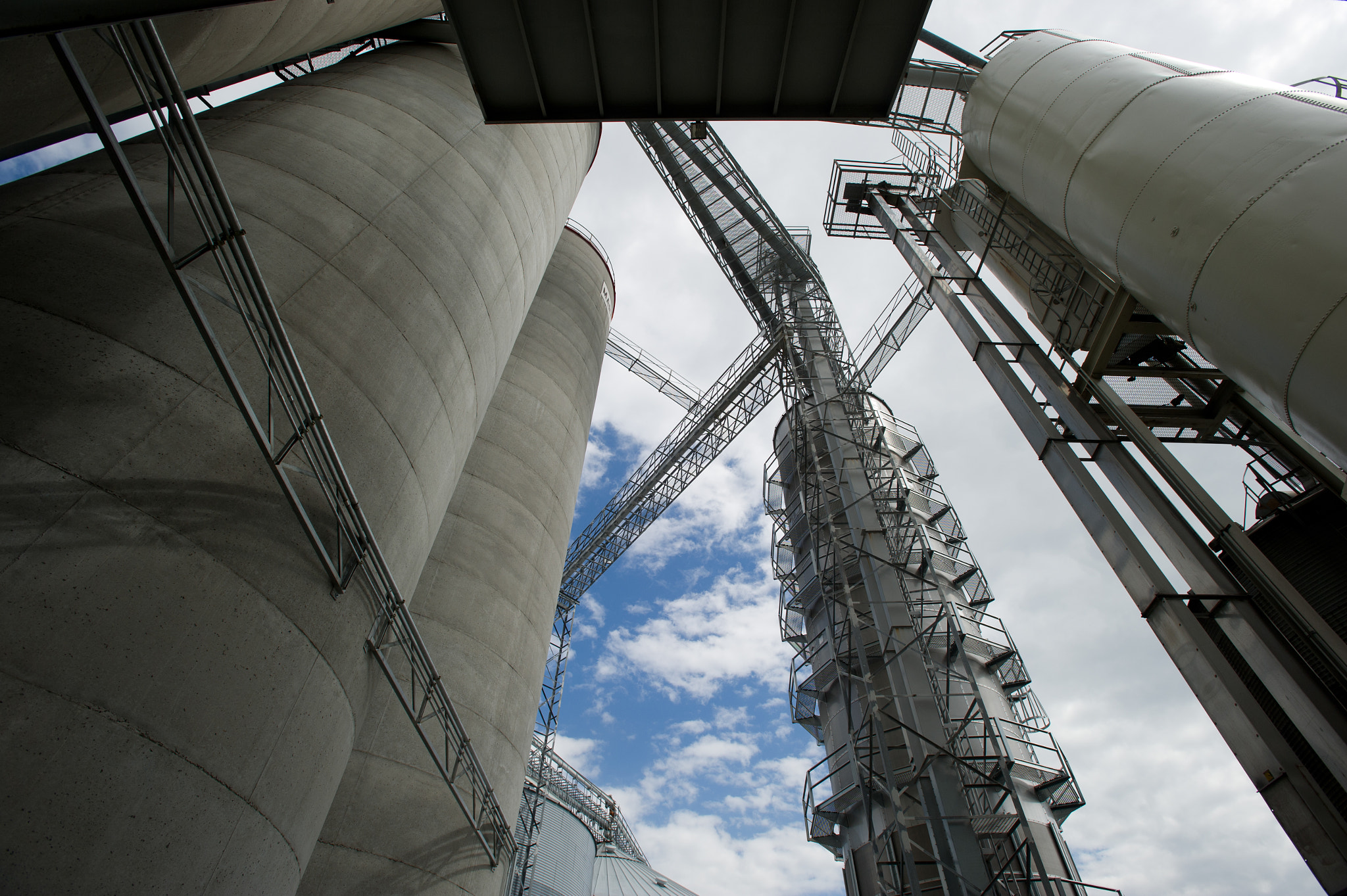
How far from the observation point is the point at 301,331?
725cm

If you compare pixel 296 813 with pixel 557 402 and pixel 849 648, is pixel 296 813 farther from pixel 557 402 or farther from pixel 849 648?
pixel 557 402

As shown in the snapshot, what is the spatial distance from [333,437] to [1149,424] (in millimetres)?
9585

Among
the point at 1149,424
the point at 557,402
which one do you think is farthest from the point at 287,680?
the point at 557,402

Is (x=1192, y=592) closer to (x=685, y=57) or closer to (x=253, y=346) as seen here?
(x=685, y=57)

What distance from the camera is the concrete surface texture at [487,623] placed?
9125mm

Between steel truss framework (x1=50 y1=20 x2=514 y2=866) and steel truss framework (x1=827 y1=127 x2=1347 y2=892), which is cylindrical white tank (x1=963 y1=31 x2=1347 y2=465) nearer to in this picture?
steel truss framework (x1=827 y1=127 x2=1347 y2=892)

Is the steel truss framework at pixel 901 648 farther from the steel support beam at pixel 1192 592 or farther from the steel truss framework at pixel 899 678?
the steel support beam at pixel 1192 592

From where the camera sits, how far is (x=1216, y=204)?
16.2 feet

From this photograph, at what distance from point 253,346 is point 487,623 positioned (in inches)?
273

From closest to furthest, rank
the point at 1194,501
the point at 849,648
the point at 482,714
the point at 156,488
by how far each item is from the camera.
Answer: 1. the point at 156,488
2. the point at 1194,501
3. the point at 482,714
4. the point at 849,648

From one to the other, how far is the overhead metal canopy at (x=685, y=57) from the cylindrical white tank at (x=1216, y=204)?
2210mm

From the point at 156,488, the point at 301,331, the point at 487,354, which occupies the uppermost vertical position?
the point at 487,354

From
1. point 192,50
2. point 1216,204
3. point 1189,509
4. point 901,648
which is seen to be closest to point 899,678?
point 901,648

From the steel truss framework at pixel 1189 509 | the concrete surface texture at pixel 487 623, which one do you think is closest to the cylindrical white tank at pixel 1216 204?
the steel truss framework at pixel 1189 509
